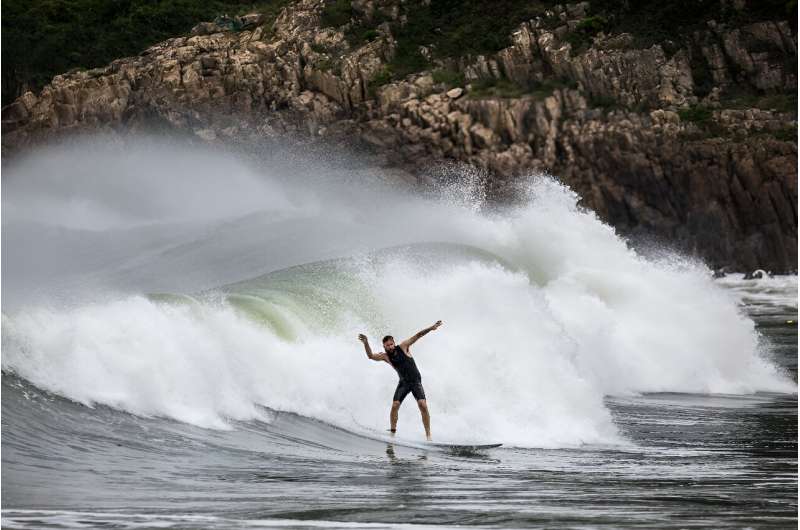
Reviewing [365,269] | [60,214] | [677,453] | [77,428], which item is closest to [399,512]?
[77,428]

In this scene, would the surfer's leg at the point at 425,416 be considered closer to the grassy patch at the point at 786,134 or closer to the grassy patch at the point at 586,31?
the grassy patch at the point at 786,134

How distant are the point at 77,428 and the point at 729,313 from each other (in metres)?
16.4

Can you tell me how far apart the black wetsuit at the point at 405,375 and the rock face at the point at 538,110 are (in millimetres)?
45129

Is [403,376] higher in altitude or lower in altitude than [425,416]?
higher

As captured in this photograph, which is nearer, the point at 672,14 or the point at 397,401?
the point at 397,401

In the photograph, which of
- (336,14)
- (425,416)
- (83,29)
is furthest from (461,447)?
(83,29)

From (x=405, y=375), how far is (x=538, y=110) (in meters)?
51.8

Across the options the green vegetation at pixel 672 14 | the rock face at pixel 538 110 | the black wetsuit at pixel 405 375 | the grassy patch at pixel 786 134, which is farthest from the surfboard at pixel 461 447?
the green vegetation at pixel 672 14

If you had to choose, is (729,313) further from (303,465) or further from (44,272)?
(303,465)

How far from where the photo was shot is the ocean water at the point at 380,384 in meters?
9.81

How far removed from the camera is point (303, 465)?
11.8 metres

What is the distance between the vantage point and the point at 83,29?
86.4m

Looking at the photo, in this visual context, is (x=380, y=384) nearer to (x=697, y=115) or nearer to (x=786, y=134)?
(x=786, y=134)

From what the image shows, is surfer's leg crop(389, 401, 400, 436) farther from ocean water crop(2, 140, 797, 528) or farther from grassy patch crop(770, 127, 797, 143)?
grassy patch crop(770, 127, 797, 143)
